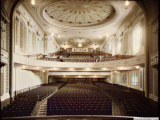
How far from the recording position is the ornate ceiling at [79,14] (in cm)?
917

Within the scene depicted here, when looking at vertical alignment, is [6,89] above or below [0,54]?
below

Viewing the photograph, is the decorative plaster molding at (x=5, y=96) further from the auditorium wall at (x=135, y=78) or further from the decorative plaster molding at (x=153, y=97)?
the auditorium wall at (x=135, y=78)

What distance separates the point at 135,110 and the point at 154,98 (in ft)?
5.11

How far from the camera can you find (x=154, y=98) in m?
5.82

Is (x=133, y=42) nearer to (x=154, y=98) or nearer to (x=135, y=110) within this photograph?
(x=154, y=98)

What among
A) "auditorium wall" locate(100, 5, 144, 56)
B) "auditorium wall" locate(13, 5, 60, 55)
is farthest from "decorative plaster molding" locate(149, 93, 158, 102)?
"auditorium wall" locate(13, 5, 60, 55)

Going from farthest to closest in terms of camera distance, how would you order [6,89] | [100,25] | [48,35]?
1. [48,35]
2. [100,25]
3. [6,89]

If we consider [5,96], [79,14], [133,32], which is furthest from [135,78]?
[5,96]

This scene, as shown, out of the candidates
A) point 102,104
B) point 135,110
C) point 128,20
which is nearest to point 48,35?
point 128,20

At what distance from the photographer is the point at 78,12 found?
11258 mm

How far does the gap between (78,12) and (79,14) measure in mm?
379

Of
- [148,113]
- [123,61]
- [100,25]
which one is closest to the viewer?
[148,113]

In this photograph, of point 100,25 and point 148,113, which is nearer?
point 148,113

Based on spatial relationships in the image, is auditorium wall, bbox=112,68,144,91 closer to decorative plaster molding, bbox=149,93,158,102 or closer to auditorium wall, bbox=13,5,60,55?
decorative plaster molding, bbox=149,93,158,102
